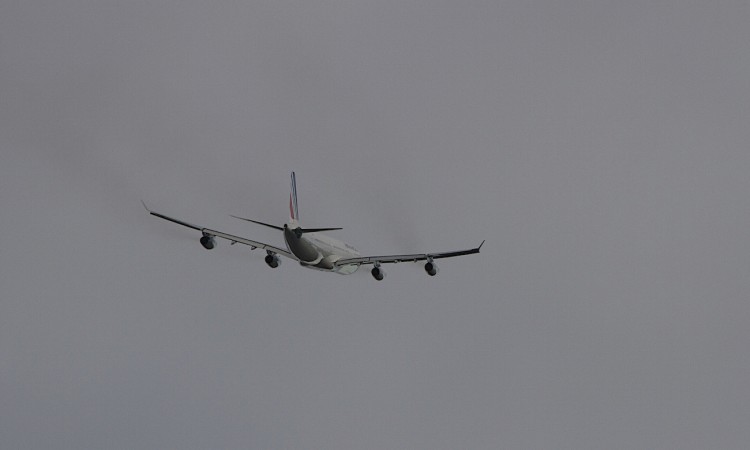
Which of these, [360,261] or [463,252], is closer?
[463,252]

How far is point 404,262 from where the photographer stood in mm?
133000

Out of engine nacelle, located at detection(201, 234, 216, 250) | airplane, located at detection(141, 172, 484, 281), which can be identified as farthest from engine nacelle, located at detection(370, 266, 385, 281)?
engine nacelle, located at detection(201, 234, 216, 250)

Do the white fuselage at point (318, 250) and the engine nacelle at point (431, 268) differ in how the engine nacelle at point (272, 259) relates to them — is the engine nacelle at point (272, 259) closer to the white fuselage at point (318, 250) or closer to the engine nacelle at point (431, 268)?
the white fuselage at point (318, 250)

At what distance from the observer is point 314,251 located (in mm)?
130000

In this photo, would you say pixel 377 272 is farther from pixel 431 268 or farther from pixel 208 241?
pixel 208 241

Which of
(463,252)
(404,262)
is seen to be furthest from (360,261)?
(463,252)

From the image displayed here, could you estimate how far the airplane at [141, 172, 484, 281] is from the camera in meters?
128

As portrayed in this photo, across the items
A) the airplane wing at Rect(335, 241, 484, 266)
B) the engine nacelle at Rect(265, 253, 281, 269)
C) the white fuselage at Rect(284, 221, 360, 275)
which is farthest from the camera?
the engine nacelle at Rect(265, 253, 281, 269)

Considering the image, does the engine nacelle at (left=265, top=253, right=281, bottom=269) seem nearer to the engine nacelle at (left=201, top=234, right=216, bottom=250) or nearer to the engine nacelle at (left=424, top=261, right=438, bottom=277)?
the engine nacelle at (left=201, top=234, right=216, bottom=250)

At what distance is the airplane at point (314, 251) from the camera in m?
128

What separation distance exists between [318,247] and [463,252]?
1513 cm

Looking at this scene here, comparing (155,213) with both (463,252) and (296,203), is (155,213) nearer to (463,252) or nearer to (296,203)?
(296,203)

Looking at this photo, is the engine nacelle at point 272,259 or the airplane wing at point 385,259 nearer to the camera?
the airplane wing at point 385,259

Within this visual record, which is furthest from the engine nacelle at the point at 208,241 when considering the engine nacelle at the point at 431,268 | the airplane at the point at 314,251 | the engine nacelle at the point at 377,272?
the engine nacelle at the point at 431,268
